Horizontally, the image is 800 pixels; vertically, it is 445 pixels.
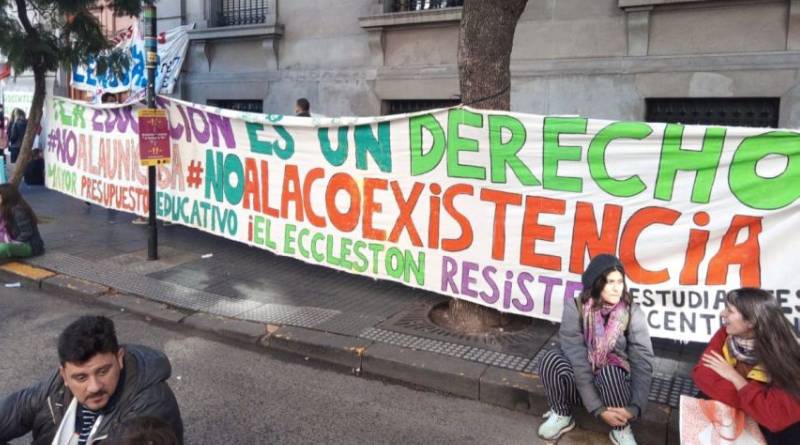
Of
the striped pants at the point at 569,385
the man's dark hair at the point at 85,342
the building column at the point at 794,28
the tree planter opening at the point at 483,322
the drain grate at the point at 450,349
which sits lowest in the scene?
the drain grate at the point at 450,349

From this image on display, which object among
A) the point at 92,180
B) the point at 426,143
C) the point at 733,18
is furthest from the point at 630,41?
the point at 92,180

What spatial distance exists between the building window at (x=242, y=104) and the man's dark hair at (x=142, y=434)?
1008 cm

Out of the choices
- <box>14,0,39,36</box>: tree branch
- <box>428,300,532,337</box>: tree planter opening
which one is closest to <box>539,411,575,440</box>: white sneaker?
<box>428,300,532,337</box>: tree planter opening

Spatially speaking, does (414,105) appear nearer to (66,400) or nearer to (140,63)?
(140,63)

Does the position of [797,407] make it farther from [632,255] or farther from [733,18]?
[733,18]

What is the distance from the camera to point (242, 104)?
11898mm

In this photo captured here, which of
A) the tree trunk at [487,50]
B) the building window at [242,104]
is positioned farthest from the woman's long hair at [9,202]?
the tree trunk at [487,50]

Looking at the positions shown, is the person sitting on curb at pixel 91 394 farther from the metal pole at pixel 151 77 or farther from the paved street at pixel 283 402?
the metal pole at pixel 151 77

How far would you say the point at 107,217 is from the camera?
1023 centimetres

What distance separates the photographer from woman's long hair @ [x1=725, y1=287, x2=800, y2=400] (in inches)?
117

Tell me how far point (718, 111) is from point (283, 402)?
6141 millimetres

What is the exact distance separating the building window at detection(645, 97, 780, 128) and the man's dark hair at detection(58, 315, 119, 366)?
23.4ft

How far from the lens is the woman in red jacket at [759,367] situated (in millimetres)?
2967

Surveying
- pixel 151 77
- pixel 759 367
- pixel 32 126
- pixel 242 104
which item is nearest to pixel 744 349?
pixel 759 367
